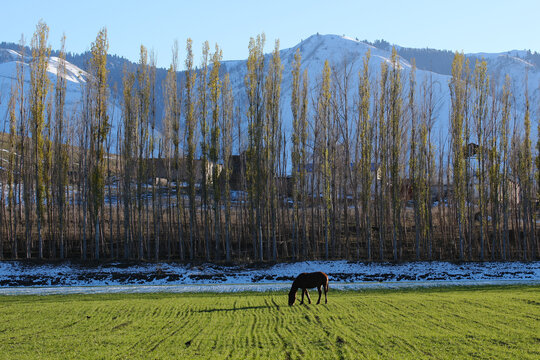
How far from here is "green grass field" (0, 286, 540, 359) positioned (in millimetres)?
5453

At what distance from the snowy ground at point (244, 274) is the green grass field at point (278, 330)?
22.8 feet

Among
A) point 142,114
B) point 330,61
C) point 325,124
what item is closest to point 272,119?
point 325,124

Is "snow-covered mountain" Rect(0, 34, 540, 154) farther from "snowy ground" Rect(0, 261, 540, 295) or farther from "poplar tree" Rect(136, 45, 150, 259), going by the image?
"snowy ground" Rect(0, 261, 540, 295)

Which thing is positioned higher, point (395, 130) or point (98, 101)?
point (98, 101)

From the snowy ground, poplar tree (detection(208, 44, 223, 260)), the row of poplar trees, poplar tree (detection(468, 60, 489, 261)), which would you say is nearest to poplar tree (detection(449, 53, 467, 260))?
the row of poplar trees

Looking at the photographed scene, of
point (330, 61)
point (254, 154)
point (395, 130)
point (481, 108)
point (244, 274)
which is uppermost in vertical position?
point (330, 61)

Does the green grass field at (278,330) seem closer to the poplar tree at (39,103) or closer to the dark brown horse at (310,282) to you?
the dark brown horse at (310,282)

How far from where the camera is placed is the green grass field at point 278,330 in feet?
17.9

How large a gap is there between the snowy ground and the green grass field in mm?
6946

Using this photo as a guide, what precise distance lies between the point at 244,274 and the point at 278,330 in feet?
41.4

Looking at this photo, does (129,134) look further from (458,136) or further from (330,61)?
(330,61)

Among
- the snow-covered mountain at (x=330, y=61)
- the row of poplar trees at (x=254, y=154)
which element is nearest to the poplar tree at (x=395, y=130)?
the row of poplar trees at (x=254, y=154)

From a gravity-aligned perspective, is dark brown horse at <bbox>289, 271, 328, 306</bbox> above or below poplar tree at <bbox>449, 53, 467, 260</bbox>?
below

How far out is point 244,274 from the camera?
1917cm
